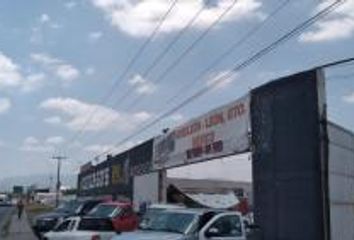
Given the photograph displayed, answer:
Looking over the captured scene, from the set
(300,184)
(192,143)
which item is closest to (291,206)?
(300,184)

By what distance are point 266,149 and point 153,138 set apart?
819 inches

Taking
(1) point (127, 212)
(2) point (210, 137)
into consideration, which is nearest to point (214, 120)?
(2) point (210, 137)

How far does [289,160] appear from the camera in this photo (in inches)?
987

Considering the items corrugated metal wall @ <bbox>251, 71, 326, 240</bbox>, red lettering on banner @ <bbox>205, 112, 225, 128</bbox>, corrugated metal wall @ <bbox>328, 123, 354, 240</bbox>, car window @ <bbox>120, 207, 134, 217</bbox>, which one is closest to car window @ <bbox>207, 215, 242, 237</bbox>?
corrugated metal wall @ <bbox>251, 71, 326, 240</bbox>

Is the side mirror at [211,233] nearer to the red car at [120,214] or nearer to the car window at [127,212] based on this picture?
the red car at [120,214]

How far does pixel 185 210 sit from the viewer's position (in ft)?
66.2

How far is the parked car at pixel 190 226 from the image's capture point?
1884cm

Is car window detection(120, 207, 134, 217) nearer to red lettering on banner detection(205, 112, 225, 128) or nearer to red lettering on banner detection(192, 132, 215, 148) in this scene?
red lettering on banner detection(192, 132, 215, 148)

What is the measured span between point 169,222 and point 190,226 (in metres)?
0.72

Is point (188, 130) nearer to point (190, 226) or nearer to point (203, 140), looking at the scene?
point (203, 140)

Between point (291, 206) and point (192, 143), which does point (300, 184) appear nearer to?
point (291, 206)

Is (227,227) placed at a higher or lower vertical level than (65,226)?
lower

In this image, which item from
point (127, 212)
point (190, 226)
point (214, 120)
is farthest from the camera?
point (214, 120)

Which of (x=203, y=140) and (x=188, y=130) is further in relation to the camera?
(x=188, y=130)
